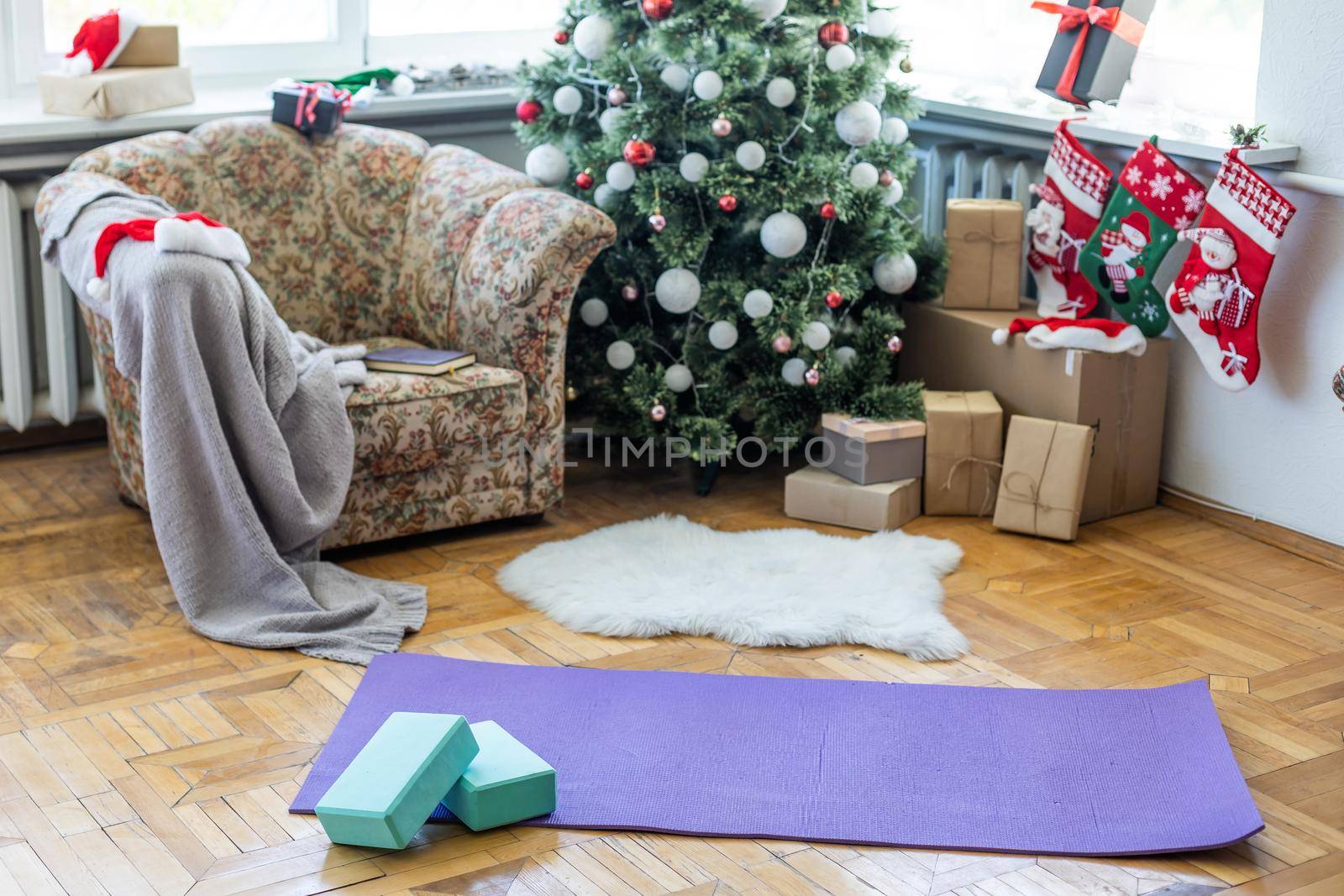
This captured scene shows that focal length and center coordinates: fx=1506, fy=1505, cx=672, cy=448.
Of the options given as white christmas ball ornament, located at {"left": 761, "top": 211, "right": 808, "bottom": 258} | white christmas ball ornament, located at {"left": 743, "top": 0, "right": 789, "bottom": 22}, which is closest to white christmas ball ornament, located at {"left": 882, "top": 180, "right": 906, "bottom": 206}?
white christmas ball ornament, located at {"left": 761, "top": 211, "right": 808, "bottom": 258}

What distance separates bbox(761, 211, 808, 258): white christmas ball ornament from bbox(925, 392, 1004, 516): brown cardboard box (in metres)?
0.47

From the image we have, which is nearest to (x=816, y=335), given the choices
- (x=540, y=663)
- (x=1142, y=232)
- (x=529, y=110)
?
(x=1142, y=232)

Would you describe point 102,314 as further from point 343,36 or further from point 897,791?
point 897,791

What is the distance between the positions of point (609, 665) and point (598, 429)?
1004 millimetres

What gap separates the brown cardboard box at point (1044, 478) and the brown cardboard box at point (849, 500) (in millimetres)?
208

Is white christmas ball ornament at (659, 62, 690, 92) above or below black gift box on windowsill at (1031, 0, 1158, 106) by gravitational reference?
below

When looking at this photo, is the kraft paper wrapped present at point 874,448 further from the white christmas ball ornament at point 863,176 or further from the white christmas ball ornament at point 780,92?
the white christmas ball ornament at point 780,92

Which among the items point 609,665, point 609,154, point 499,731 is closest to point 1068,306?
point 609,154

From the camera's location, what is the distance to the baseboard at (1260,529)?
314 centimetres

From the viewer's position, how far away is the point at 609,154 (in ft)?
11.1

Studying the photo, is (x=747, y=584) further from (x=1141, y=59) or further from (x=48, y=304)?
(x=48, y=304)

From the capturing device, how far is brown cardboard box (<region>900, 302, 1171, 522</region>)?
3266 millimetres

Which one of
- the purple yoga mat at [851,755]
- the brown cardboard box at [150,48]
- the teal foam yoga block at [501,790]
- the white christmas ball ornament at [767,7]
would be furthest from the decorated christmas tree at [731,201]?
the teal foam yoga block at [501,790]

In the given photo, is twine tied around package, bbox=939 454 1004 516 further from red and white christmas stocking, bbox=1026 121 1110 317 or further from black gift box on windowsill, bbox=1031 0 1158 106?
black gift box on windowsill, bbox=1031 0 1158 106
